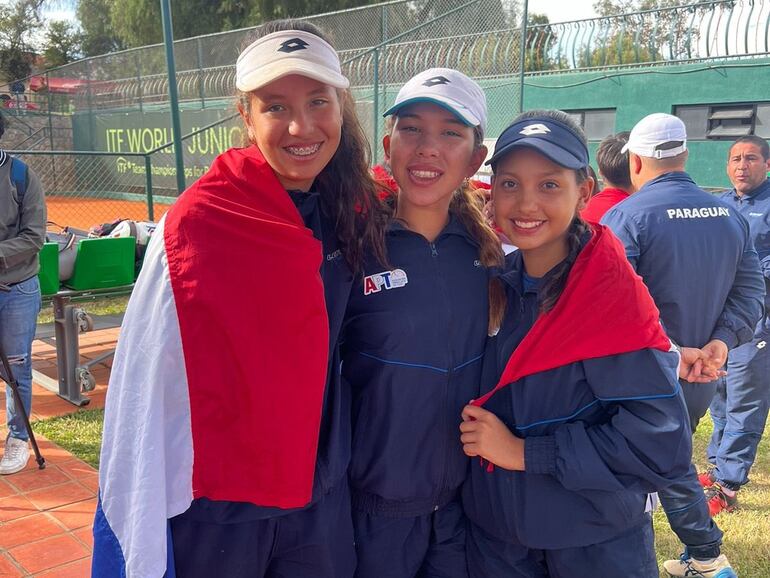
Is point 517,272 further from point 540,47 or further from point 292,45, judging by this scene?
point 540,47

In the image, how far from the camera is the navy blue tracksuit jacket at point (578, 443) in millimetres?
1635

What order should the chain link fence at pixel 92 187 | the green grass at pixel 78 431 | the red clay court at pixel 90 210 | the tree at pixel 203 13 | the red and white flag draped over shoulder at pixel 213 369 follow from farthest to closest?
the tree at pixel 203 13 → the chain link fence at pixel 92 187 → the red clay court at pixel 90 210 → the green grass at pixel 78 431 → the red and white flag draped over shoulder at pixel 213 369

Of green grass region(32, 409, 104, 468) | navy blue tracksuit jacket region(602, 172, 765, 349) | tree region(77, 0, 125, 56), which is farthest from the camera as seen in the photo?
tree region(77, 0, 125, 56)

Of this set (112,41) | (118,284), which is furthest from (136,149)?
(112,41)

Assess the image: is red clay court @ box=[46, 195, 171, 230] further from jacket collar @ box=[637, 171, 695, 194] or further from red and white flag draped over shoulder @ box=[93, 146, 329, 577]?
red and white flag draped over shoulder @ box=[93, 146, 329, 577]

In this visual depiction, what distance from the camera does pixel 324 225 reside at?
71.8 inches

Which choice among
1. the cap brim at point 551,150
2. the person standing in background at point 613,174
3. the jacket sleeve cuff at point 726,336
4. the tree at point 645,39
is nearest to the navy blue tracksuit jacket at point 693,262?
the jacket sleeve cuff at point 726,336

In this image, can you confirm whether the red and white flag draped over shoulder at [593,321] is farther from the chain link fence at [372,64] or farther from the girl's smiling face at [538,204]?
the chain link fence at [372,64]

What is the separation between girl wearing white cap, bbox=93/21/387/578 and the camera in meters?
1.51

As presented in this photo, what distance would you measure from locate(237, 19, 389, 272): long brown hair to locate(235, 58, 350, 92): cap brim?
0.30 feet

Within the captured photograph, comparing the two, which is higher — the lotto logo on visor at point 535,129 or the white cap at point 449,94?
the white cap at point 449,94

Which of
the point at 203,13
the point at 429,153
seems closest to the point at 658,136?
the point at 429,153

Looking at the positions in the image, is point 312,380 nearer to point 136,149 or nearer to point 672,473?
point 672,473

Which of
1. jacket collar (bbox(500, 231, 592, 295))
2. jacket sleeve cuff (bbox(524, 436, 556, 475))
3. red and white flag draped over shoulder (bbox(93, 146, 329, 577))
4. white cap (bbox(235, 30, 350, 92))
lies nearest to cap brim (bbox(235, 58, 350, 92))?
white cap (bbox(235, 30, 350, 92))
